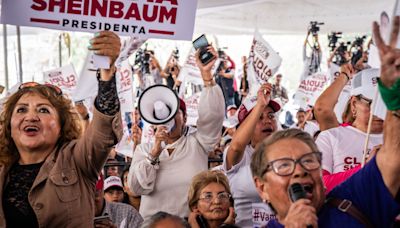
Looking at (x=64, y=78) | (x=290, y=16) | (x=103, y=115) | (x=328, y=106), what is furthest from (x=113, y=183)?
(x=290, y=16)

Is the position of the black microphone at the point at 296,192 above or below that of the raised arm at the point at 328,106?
above

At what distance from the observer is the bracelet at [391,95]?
2822mm

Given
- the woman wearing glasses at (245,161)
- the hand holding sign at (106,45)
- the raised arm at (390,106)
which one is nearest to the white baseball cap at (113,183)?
the woman wearing glasses at (245,161)

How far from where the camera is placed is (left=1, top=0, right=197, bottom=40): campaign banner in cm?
440

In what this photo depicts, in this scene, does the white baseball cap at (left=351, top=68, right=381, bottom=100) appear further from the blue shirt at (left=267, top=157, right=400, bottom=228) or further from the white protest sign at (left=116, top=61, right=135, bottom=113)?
the white protest sign at (left=116, top=61, right=135, bottom=113)

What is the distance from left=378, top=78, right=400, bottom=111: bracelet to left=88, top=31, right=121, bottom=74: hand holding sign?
130 cm

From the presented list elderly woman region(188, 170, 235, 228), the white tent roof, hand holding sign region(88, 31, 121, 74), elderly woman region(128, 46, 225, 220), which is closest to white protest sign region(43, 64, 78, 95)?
the white tent roof

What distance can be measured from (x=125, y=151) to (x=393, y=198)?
5756 millimetres

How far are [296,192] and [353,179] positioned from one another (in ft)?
1.09

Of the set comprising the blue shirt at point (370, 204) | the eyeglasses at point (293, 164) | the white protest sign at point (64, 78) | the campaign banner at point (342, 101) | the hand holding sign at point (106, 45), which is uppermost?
the hand holding sign at point (106, 45)

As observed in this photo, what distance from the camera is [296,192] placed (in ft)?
9.04

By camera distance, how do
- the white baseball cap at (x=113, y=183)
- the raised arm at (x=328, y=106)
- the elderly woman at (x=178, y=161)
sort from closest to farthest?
1. the raised arm at (x=328, y=106)
2. the elderly woman at (x=178, y=161)
3. the white baseball cap at (x=113, y=183)

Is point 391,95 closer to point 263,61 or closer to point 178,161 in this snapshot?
point 178,161

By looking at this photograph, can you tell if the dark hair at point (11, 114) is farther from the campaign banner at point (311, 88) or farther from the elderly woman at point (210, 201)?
the campaign banner at point (311, 88)
